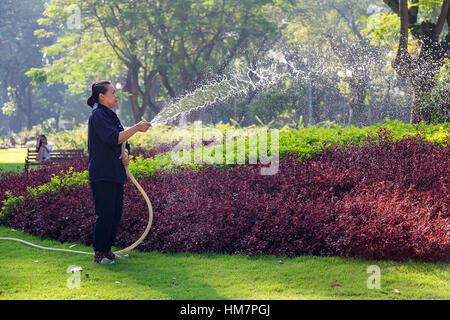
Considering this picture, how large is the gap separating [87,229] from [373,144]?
523cm

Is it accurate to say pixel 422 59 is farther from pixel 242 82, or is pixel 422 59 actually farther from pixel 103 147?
pixel 242 82

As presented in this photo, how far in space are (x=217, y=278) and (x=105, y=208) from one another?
4.98 feet

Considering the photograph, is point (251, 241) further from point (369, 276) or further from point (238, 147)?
point (238, 147)

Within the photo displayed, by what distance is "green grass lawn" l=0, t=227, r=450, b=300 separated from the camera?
478 cm

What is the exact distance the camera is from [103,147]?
5.75m

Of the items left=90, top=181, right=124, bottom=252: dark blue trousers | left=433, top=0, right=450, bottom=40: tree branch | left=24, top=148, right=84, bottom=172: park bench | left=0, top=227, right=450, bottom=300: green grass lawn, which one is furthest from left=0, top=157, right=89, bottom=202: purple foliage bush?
left=433, top=0, right=450, bottom=40: tree branch

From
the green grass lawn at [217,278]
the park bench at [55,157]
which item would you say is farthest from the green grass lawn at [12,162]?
the green grass lawn at [217,278]

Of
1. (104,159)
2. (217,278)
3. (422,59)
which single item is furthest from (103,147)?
(422,59)

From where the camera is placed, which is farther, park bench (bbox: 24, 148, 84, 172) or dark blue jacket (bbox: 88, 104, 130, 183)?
park bench (bbox: 24, 148, 84, 172)

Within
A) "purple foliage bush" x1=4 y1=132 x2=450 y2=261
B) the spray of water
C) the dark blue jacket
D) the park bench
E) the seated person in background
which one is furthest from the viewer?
the spray of water

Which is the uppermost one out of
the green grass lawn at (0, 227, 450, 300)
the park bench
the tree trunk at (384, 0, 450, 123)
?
the tree trunk at (384, 0, 450, 123)

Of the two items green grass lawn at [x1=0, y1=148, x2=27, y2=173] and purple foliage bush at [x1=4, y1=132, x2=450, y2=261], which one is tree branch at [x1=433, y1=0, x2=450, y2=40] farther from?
green grass lawn at [x1=0, y1=148, x2=27, y2=173]

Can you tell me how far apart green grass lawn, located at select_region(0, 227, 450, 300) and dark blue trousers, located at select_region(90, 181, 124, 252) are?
0.29 m

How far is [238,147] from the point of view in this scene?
9.93 m
